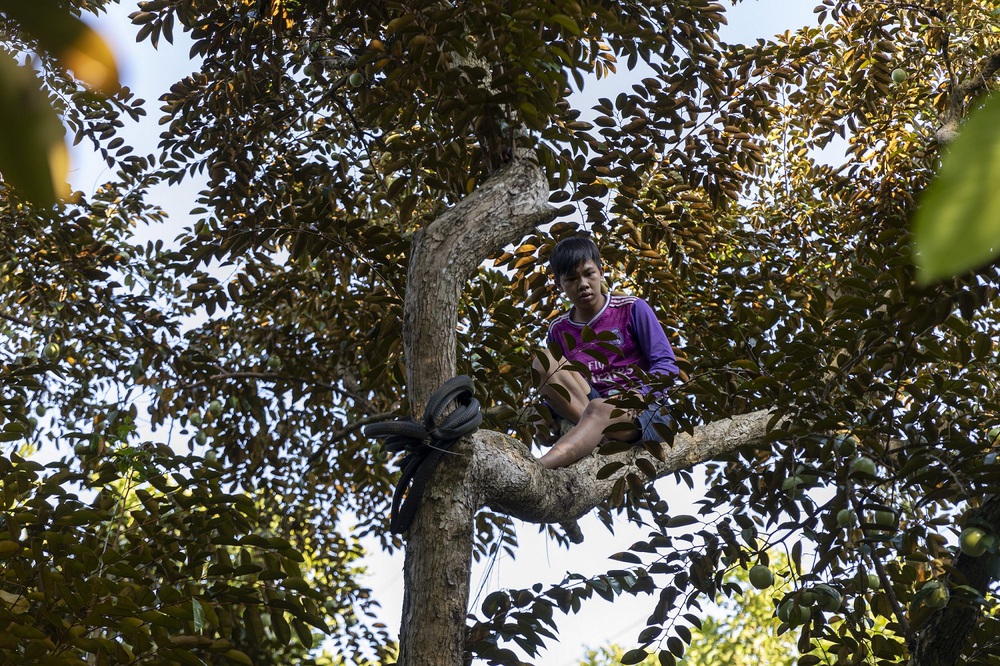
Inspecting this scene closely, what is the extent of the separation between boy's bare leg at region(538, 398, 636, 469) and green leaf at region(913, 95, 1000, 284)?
6.93 ft

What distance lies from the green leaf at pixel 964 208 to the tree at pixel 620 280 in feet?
5.27

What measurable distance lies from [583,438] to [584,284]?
594 millimetres

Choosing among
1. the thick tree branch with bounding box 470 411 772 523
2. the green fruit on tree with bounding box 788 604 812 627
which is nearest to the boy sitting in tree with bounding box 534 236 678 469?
the thick tree branch with bounding box 470 411 772 523

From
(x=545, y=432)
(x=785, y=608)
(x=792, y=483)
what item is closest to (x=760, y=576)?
(x=785, y=608)

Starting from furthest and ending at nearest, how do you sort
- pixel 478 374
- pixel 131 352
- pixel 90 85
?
pixel 131 352
pixel 478 374
pixel 90 85

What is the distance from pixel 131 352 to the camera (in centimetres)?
386

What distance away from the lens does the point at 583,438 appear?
93.1 inches

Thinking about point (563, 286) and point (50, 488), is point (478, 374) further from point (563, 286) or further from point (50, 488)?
point (50, 488)

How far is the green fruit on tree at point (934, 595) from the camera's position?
5.54 ft

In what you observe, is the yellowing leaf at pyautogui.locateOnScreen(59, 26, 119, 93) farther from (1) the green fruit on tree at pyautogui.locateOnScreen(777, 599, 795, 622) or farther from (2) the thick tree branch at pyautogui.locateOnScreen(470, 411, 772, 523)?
(1) the green fruit on tree at pyautogui.locateOnScreen(777, 599, 795, 622)

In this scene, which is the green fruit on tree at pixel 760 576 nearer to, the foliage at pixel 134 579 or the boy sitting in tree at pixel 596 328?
the boy sitting in tree at pixel 596 328

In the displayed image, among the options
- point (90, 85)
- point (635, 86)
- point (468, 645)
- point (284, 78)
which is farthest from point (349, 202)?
point (90, 85)

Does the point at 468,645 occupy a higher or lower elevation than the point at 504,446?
lower

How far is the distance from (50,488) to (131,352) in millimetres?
2018
